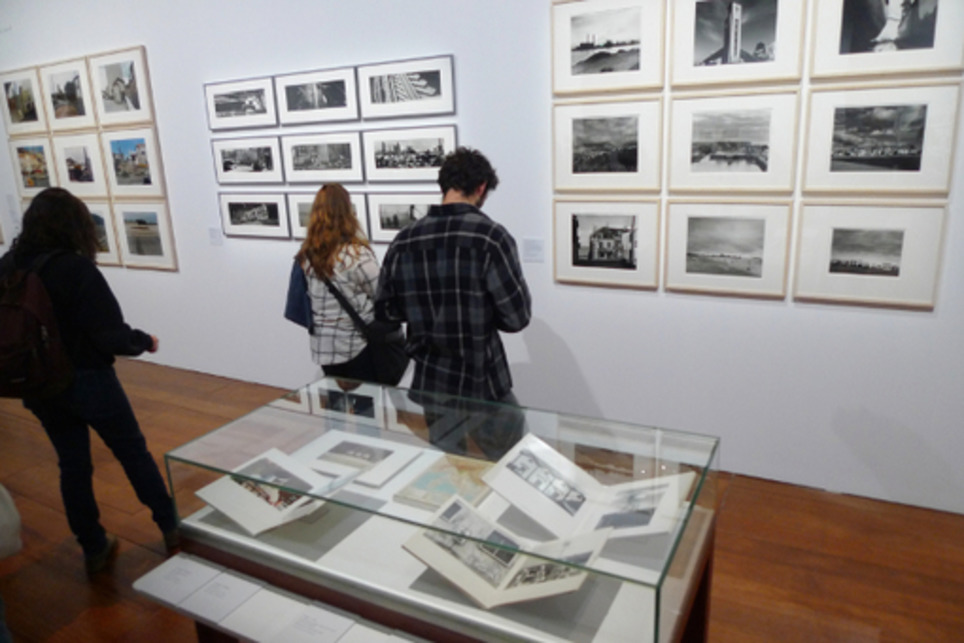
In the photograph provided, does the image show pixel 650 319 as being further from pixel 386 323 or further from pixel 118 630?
pixel 118 630

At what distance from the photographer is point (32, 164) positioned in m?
6.12

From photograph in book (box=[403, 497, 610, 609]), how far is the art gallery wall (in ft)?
7.99

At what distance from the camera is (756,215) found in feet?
10.7

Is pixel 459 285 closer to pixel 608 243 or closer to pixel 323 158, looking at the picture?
pixel 608 243

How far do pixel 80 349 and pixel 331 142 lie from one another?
7.75 feet

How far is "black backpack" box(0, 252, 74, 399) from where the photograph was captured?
2.45 meters

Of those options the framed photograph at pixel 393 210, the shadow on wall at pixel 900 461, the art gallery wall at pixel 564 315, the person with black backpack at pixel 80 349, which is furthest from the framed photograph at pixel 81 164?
the shadow on wall at pixel 900 461

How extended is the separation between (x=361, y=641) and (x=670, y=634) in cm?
67

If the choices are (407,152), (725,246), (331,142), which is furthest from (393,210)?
(725,246)

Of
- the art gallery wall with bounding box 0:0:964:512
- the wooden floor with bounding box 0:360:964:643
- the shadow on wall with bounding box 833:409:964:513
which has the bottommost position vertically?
the wooden floor with bounding box 0:360:964:643

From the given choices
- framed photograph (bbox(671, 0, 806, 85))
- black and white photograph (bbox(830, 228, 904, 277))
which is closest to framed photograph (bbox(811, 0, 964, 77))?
framed photograph (bbox(671, 0, 806, 85))

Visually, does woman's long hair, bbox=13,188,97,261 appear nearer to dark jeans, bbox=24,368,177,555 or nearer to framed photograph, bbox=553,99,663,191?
dark jeans, bbox=24,368,177,555

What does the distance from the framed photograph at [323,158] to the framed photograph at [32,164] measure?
2.91 meters

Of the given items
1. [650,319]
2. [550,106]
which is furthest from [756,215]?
[550,106]
